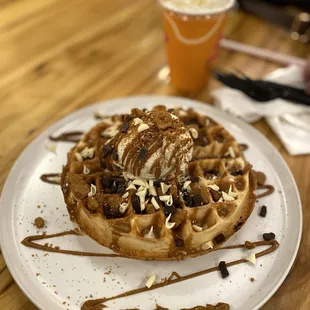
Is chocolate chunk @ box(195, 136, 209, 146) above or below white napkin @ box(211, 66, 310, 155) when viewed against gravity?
above

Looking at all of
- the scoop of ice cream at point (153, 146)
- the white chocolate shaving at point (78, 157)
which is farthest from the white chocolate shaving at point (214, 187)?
the white chocolate shaving at point (78, 157)

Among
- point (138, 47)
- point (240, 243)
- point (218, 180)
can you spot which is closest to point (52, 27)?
point (138, 47)

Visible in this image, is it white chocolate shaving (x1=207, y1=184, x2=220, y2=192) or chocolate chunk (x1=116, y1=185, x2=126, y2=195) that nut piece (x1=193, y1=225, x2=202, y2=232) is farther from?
chocolate chunk (x1=116, y1=185, x2=126, y2=195)

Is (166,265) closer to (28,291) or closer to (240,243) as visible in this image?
(240,243)

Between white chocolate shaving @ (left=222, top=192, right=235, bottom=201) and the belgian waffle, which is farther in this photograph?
white chocolate shaving @ (left=222, top=192, right=235, bottom=201)

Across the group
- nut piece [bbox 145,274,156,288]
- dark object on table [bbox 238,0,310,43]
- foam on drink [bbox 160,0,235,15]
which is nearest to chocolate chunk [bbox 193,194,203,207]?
nut piece [bbox 145,274,156,288]

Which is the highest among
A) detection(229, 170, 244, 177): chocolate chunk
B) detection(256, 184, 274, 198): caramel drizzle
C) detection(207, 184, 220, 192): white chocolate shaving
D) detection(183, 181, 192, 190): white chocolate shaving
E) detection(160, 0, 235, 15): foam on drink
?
detection(160, 0, 235, 15): foam on drink

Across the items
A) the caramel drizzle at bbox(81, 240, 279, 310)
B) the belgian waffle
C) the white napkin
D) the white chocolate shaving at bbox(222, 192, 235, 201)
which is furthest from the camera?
the white napkin
